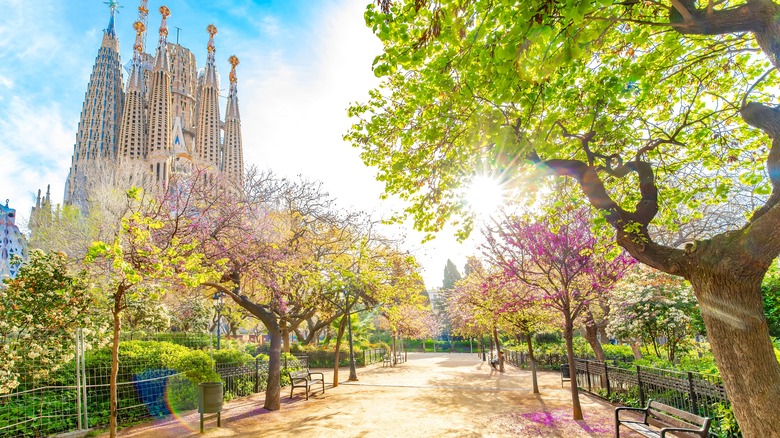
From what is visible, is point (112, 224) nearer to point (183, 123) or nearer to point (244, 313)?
point (244, 313)

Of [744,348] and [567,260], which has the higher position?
[567,260]

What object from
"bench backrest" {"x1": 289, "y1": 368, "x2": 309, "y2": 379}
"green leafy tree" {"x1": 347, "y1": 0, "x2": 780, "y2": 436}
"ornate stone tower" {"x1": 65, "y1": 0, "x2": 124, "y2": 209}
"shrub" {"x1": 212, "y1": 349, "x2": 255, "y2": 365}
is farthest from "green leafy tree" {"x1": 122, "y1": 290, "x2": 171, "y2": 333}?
"ornate stone tower" {"x1": 65, "y1": 0, "x2": 124, "y2": 209}

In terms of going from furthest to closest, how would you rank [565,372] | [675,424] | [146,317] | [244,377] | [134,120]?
[134,120] < [565,372] < [146,317] < [244,377] < [675,424]

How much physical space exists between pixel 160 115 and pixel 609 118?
355 ft

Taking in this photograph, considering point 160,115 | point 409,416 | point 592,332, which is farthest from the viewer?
point 160,115

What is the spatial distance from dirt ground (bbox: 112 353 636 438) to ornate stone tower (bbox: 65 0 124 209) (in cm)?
9939

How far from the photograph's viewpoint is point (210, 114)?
112000 mm

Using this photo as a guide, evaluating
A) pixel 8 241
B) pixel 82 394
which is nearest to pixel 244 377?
pixel 82 394

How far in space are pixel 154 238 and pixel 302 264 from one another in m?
4.26

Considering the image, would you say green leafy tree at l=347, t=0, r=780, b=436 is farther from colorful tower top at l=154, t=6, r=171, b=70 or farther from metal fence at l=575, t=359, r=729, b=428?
colorful tower top at l=154, t=6, r=171, b=70

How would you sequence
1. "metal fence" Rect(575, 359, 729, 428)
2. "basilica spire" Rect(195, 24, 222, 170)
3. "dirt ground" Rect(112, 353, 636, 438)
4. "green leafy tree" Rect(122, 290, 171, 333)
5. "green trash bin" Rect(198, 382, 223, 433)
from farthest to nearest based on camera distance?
"basilica spire" Rect(195, 24, 222, 170)
"green leafy tree" Rect(122, 290, 171, 333)
"green trash bin" Rect(198, 382, 223, 433)
"dirt ground" Rect(112, 353, 636, 438)
"metal fence" Rect(575, 359, 729, 428)

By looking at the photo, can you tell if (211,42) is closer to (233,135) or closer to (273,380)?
(233,135)

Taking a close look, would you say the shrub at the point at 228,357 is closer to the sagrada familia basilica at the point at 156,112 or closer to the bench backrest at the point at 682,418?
the bench backrest at the point at 682,418

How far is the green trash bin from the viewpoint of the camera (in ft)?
28.3
